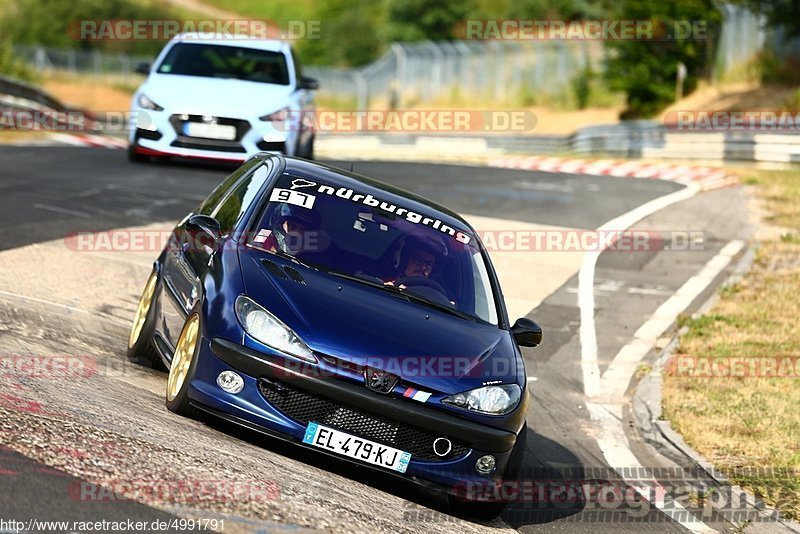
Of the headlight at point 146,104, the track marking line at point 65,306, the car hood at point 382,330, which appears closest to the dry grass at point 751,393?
the car hood at point 382,330

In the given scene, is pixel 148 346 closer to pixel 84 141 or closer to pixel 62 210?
pixel 62 210

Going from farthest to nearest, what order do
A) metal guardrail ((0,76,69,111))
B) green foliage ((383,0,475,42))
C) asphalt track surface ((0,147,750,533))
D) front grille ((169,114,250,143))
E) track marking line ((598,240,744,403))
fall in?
green foliage ((383,0,475,42)) → metal guardrail ((0,76,69,111)) → front grille ((169,114,250,143)) → track marking line ((598,240,744,403)) → asphalt track surface ((0,147,750,533))

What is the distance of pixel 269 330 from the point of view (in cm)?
646

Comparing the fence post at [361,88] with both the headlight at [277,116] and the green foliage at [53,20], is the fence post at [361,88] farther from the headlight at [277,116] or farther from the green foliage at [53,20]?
the headlight at [277,116]

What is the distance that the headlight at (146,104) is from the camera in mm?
16828

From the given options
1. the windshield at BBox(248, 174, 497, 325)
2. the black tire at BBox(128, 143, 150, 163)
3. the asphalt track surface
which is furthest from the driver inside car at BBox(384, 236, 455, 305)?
the black tire at BBox(128, 143, 150, 163)

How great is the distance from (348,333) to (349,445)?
587mm

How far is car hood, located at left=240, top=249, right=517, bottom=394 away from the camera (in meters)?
6.45

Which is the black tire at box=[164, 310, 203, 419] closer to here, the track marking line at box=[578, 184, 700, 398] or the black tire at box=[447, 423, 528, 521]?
the black tire at box=[447, 423, 528, 521]

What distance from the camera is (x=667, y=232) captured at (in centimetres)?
1717

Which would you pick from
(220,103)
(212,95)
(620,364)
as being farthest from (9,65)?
(620,364)

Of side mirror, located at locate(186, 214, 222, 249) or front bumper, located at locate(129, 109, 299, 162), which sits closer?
side mirror, located at locate(186, 214, 222, 249)

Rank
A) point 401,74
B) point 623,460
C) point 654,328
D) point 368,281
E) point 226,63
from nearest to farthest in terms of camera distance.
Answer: point 368,281 < point 623,460 < point 654,328 < point 226,63 < point 401,74

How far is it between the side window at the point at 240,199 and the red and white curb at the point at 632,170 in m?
15.1
